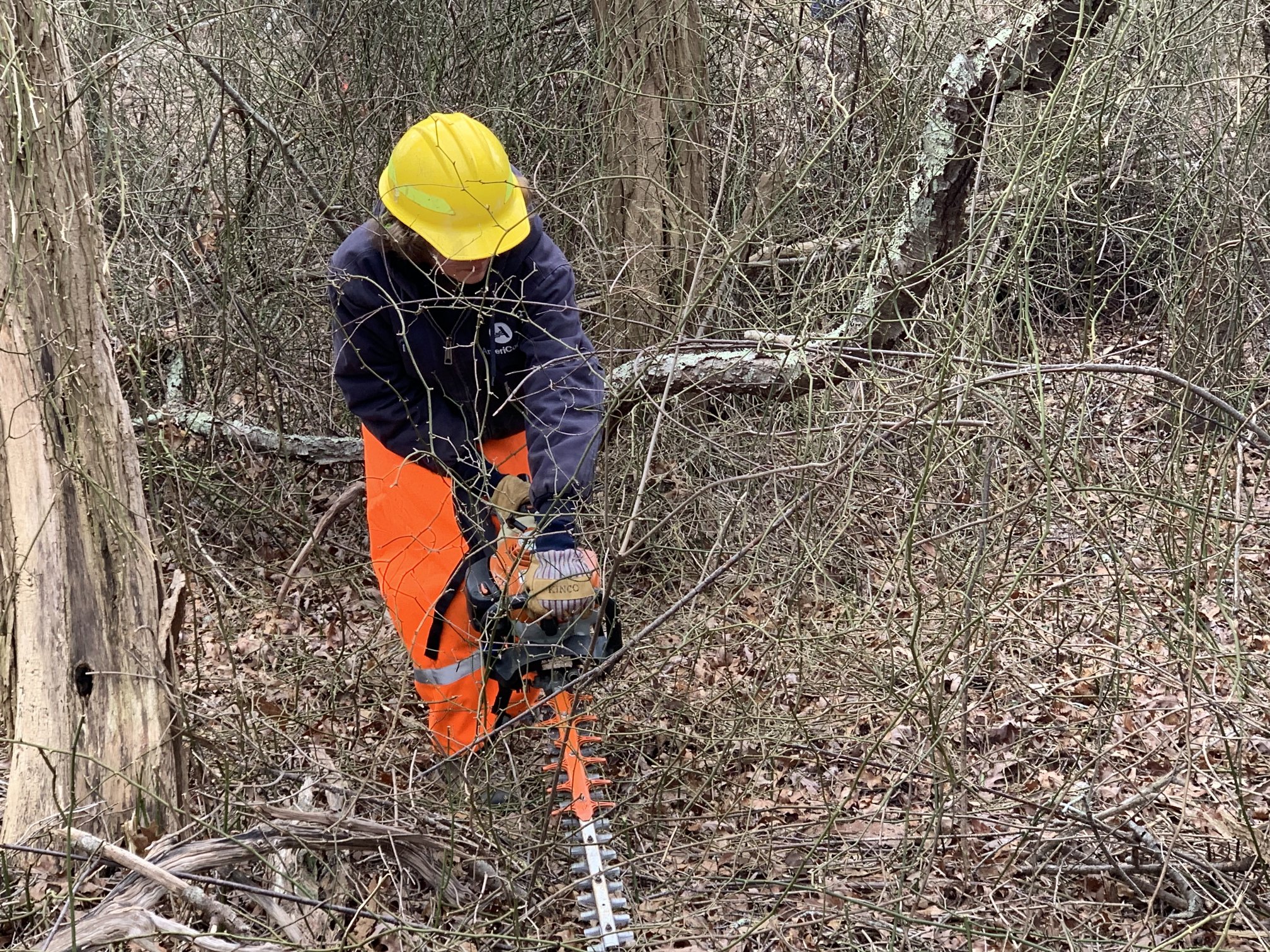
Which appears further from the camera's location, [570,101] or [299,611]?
[570,101]

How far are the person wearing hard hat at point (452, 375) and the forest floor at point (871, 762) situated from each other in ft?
1.14

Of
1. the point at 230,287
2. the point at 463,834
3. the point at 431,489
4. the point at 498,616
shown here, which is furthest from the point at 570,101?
the point at 463,834

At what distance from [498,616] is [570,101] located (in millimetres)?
3397

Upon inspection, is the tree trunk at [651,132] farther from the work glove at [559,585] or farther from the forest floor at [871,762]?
the work glove at [559,585]

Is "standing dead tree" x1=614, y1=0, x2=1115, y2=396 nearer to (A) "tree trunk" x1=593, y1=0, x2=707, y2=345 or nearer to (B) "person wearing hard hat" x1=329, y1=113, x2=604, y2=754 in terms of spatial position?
(A) "tree trunk" x1=593, y1=0, x2=707, y2=345

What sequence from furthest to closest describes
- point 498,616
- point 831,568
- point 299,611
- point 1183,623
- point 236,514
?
point 236,514
point 831,568
point 299,611
point 498,616
point 1183,623

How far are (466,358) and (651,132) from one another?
6.27 feet

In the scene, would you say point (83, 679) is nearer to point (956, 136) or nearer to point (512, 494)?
point (512, 494)

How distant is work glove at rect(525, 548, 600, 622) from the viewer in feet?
9.34

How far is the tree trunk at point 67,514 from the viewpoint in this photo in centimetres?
260

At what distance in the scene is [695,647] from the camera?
3467 millimetres

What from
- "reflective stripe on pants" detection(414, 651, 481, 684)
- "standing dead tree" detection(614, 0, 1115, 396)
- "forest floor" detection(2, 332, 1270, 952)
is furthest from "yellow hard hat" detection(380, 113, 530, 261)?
"standing dead tree" detection(614, 0, 1115, 396)

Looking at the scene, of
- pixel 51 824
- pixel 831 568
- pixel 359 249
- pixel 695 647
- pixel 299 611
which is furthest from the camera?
pixel 831 568

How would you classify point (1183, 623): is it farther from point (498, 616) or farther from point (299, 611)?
point (299, 611)
